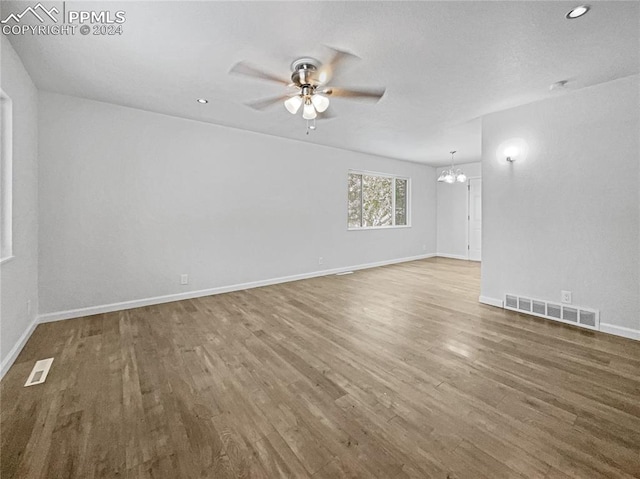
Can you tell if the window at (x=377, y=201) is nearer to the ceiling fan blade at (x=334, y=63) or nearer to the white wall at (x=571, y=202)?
the white wall at (x=571, y=202)

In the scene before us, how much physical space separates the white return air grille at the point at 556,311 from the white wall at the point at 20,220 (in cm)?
520

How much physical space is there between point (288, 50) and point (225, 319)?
2.87 metres

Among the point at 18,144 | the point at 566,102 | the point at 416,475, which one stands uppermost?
the point at 566,102

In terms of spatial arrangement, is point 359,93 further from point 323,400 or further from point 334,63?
point 323,400

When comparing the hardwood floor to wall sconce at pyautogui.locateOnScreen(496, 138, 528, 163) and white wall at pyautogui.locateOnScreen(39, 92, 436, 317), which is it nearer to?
white wall at pyautogui.locateOnScreen(39, 92, 436, 317)

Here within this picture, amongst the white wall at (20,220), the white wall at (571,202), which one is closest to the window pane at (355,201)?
the white wall at (571,202)

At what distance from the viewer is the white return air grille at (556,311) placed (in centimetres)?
294

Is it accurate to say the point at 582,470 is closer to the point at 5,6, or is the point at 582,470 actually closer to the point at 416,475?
the point at 416,475

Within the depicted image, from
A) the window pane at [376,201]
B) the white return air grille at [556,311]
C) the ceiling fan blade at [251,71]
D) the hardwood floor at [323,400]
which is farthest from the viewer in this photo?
the window pane at [376,201]

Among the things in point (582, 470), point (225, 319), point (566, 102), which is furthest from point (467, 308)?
point (225, 319)

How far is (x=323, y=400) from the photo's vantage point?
181 centimetres

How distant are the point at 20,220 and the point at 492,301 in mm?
5454

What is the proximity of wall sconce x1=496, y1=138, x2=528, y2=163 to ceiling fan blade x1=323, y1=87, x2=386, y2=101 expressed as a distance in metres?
2.20

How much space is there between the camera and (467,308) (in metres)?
3.59
